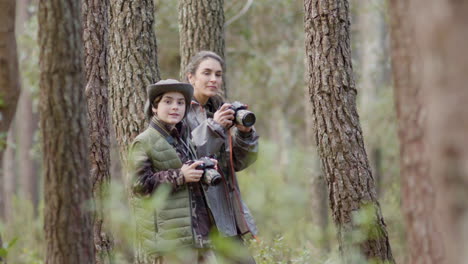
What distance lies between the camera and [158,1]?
15.7m

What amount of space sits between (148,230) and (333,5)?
8.19ft

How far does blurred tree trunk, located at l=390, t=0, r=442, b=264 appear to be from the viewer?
3.57 meters

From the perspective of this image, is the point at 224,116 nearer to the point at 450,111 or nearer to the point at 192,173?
the point at 192,173

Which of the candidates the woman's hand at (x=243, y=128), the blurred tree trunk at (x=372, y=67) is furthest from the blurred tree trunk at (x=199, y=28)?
the blurred tree trunk at (x=372, y=67)

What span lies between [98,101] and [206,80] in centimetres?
103

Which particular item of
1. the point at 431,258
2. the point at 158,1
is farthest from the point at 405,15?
the point at 158,1

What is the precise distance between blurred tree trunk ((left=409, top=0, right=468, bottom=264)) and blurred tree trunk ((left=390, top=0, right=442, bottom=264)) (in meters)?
0.94

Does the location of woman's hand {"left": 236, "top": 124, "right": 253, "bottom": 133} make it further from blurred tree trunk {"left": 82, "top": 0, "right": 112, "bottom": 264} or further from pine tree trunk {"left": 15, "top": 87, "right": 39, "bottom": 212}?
pine tree trunk {"left": 15, "top": 87, "right": 39, "bottom": 212}

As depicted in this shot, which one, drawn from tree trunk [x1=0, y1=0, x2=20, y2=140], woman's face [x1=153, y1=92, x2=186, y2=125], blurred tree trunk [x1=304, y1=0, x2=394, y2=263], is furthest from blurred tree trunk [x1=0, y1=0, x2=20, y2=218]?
blurred tree trunk [x1=304, y1=0, x2=394, y2=263]

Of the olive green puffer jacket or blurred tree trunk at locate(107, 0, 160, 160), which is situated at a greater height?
blurred tree trunk at locate(107, 0, 160, 160)

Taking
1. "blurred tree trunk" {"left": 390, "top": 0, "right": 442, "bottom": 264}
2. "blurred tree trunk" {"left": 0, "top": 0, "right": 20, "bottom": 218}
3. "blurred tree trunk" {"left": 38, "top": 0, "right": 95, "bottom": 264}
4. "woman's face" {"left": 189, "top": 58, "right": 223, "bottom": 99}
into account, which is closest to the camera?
"blurred tree trunk" {"left": 390, "top": 0, "right": 442, "bottom": 264}

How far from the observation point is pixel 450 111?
99.7 inches

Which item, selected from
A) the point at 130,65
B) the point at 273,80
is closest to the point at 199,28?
the point at 130,65

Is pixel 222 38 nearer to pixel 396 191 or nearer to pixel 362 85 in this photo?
pixel 396 191
